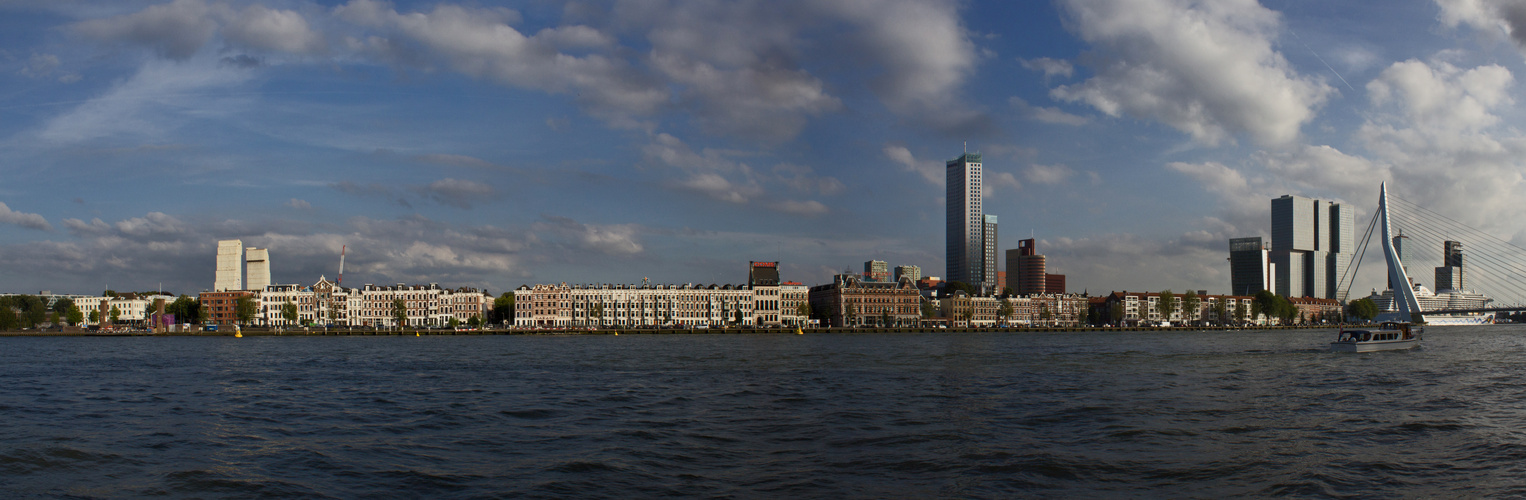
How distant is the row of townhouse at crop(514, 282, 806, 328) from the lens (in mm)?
166250

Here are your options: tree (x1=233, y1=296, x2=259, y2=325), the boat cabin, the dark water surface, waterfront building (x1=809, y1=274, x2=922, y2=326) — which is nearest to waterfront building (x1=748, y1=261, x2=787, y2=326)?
waterfront building (x1=809, y1=274, x2=922, y2=326)

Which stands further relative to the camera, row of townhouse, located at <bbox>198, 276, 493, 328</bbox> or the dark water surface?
row of townhouse, located at <bbox>198, 276, 493, 328</bbox>

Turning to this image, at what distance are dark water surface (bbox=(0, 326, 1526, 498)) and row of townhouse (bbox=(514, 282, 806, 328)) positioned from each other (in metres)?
125

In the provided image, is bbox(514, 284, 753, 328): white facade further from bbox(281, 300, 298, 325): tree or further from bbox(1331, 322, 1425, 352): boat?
bbox(1331, 322, 1425, 352): boat

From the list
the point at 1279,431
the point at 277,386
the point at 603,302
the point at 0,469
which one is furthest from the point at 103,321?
the point at 1279,431

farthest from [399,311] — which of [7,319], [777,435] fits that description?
[777,435]

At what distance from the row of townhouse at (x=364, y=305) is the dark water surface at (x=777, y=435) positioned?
135109mm

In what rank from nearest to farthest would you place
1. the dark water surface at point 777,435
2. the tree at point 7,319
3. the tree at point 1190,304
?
the dark water surface at point 777,435 < the tree at point 7,319 < the tree at point 1190,304

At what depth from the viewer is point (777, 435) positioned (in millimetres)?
22453

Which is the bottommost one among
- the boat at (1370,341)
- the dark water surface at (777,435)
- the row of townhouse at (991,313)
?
the row of townhouse at (991,313)

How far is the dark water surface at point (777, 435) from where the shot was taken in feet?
54.4

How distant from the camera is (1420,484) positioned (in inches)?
643

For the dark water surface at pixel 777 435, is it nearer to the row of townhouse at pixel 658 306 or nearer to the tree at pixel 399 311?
the tree at pixel 399 311

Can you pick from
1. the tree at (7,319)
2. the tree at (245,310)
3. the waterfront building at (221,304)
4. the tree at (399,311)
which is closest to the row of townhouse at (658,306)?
the tree at (399,311)
